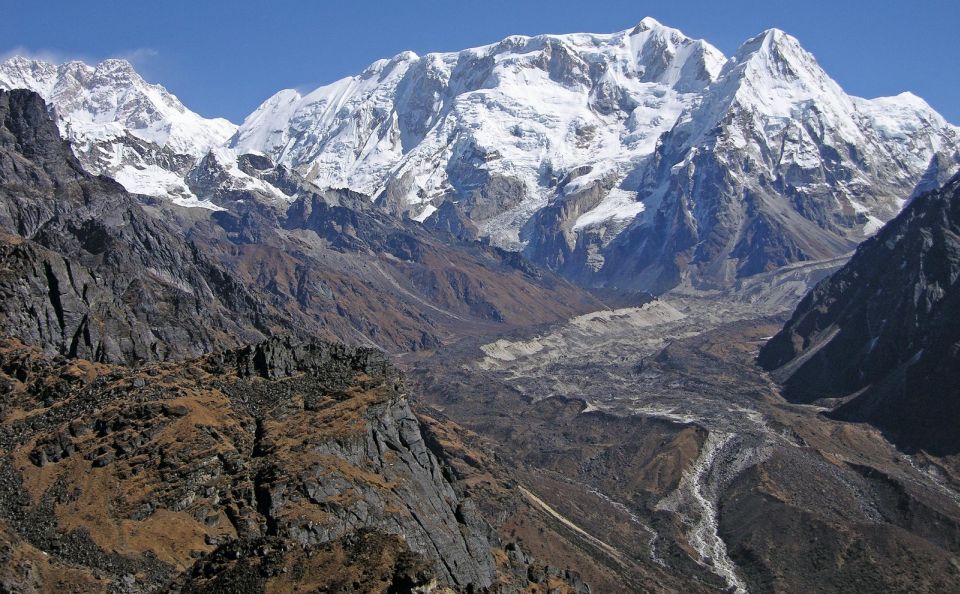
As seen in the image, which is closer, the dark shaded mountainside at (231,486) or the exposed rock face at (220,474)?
the dark shaded mountainside at (231,486)

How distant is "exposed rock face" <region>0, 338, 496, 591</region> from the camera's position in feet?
293

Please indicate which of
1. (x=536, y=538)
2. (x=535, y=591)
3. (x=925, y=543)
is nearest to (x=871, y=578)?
(x=925, y=543)

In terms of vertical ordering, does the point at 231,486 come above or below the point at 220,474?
below

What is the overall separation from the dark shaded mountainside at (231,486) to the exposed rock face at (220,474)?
19 centimetres

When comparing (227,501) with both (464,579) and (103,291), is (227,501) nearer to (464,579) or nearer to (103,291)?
(464,579)

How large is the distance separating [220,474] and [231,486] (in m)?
2.65

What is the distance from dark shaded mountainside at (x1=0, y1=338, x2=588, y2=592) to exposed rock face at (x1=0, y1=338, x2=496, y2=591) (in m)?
0.19

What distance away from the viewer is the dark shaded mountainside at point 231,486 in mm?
81562

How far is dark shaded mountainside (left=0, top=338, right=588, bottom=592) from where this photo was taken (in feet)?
268

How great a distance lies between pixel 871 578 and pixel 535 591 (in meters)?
90.3

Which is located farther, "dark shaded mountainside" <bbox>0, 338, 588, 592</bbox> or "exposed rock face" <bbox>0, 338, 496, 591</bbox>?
"exposed rock face" <bbox>0, 338, 496, 591</bbox>

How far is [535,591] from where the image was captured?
11669cm

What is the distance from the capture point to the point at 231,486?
10312 centimetres

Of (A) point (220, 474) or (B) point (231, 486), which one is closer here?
(B) point (231, 486)
